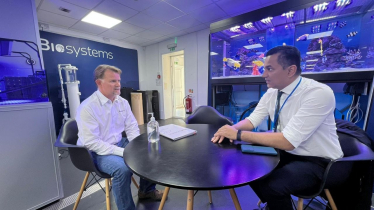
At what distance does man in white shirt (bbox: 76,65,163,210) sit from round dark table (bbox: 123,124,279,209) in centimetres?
33

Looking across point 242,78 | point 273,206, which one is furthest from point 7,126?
point 242,78

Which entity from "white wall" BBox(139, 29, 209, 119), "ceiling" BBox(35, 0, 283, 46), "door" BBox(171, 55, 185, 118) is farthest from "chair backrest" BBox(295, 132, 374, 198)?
"door" BBox(171, 55, 185, 118)

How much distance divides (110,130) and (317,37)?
3.02m

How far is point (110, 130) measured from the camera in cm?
154

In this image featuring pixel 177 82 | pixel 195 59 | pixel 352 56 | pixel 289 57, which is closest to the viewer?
pixel 289 57

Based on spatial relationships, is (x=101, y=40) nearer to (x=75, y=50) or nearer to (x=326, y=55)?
(x=75, y=50)

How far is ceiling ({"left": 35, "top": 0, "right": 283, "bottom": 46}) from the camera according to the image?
2.84 m

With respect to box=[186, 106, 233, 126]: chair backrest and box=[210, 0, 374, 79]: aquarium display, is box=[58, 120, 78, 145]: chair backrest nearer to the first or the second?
box=[186, 106, 233, 126]: chair backrest

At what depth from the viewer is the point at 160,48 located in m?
5.47

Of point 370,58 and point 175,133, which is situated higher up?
point 370,58

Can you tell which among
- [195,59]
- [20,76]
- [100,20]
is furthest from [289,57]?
[100,20]

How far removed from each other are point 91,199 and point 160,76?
4.45 metres

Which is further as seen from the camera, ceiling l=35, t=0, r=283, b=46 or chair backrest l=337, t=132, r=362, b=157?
ceiling l=35, t=0, r=283, b=46

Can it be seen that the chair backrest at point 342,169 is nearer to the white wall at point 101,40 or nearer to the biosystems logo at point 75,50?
the biosystems logo at point 75,50
